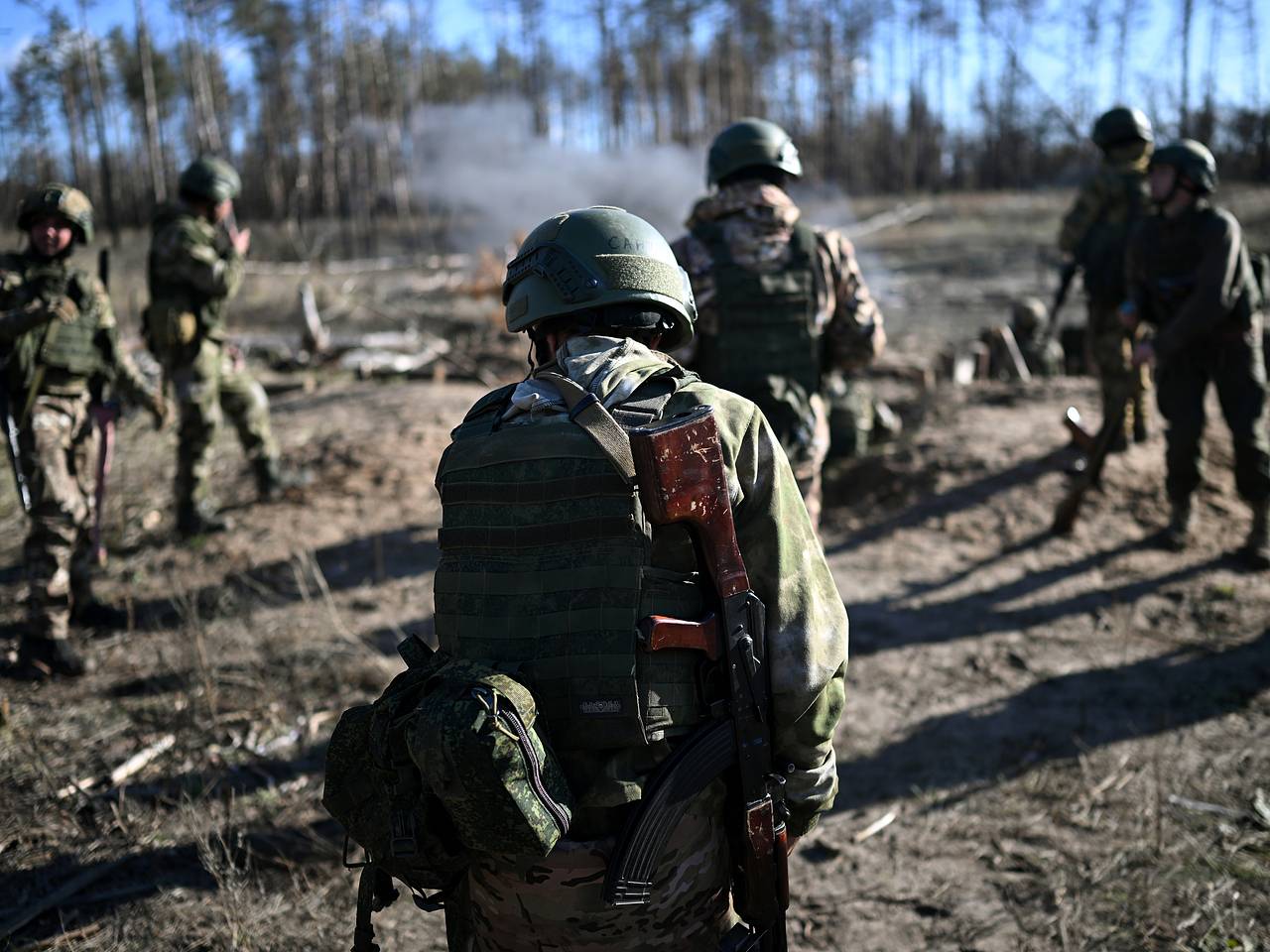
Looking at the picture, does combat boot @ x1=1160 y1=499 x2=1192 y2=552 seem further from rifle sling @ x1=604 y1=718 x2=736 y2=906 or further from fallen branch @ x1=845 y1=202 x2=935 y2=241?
fallen branch @ x1=845 y1=202 x2=935 y2=241

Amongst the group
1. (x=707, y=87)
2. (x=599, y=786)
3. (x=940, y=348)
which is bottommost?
(x=940, y=348)

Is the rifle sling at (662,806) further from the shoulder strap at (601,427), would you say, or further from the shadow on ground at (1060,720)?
the shadow on ground at (1060,720)

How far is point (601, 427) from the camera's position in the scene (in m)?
1.80

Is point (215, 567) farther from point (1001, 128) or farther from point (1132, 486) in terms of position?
point (1001, 128)

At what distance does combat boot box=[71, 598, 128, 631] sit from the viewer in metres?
5.48

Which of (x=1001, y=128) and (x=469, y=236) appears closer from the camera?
(x=469, y=236)

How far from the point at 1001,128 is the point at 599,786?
129 ft

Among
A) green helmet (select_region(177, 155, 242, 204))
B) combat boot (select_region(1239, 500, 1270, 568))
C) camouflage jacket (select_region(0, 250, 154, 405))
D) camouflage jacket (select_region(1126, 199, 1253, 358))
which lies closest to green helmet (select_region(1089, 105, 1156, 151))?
camouflage jacket (select_region(1126, 199, 1253, 358))

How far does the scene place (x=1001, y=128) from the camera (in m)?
36.4

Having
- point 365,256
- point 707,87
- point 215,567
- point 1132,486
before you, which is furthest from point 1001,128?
point 215,567

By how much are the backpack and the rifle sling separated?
151 mm

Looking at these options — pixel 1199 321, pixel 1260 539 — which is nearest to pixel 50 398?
pixel 1199 321

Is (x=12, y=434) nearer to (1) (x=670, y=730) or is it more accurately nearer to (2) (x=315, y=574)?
(2) (x=315, y=574)

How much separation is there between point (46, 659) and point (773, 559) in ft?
14.3
